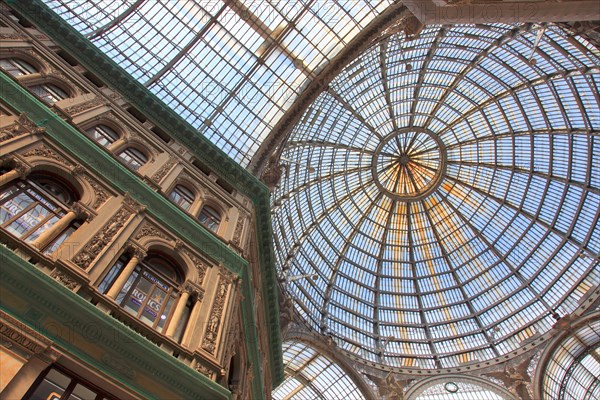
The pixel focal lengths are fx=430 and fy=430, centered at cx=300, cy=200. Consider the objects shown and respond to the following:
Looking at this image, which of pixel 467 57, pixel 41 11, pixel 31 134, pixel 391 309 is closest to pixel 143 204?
pixel 31 134

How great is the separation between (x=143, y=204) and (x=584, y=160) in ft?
120

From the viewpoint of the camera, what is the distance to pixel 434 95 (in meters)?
40.9

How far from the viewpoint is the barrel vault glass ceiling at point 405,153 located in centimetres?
2631

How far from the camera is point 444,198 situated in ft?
151

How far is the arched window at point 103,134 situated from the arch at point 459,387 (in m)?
32.7

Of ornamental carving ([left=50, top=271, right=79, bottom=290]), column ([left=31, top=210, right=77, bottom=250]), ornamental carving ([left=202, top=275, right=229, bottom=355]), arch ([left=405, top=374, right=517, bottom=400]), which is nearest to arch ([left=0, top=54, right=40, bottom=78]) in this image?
column ([left=31, top=210, right=77, bottom=250])

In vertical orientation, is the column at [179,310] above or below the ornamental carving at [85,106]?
below

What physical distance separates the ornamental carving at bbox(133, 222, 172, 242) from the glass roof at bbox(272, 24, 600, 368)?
714 inches

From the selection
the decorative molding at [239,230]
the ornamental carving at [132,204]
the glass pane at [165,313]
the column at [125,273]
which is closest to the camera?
the column at [125,273]

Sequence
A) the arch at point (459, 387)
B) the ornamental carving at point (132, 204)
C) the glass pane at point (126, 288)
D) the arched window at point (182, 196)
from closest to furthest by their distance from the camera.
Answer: the glass pane at point (126, 288) < the ornamental carving at point (132, 204) < the arched window at point (182, 196) < the arch at point (459, 387)

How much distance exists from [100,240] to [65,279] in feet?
6.77

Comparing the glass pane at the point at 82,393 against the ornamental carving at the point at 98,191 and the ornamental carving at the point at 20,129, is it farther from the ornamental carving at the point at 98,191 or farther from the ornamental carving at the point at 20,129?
the ornamental carving at the point at 20,129

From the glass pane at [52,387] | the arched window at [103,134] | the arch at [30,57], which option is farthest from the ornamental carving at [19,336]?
the arch at [30,57]

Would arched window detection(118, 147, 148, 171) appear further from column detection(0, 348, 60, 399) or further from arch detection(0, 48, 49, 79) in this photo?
column detection(0, 348, 60, 399)
